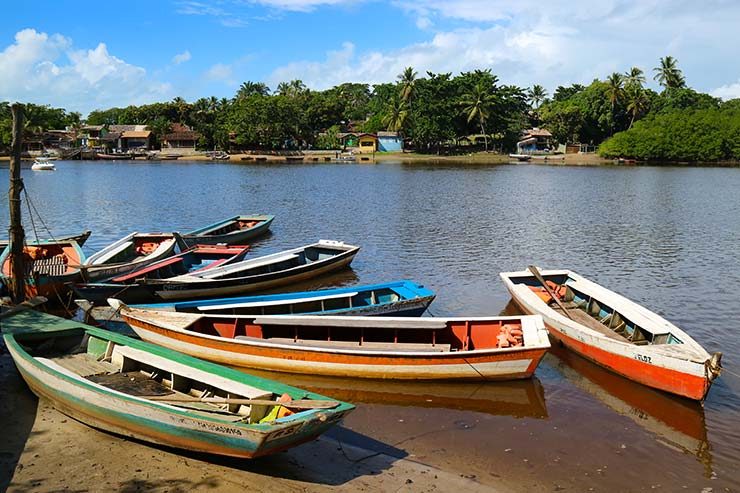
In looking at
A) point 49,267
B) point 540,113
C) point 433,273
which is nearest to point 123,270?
point 49,267

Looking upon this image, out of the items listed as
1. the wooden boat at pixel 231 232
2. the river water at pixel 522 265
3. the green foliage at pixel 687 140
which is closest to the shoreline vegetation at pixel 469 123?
→ the green foliage at pixel 687 140

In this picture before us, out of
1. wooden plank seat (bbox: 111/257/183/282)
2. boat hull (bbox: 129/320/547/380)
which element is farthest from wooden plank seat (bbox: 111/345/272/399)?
wooden plank seat (bbox: 111/257/183/282)

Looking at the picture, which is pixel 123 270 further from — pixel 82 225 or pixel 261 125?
pixel 261 125

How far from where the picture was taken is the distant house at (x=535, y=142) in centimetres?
10744

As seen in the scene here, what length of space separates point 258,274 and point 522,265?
36.6ft

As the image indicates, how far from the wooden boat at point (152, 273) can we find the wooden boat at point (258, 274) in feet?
1.45

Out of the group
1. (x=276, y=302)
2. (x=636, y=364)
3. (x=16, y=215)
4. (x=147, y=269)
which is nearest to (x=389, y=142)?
(x=147, y=269)

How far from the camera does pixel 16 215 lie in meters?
14.9

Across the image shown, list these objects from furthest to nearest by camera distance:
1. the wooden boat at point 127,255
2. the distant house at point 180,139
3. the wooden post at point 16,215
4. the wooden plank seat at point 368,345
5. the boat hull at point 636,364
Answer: the distant house at point 180,139 → the wooden boat at point 127,255 → the wooden post at point 16,215 → the wooden plank seat at point 368,345 → the boat hull at point 636,364

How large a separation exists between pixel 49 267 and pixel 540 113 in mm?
114831

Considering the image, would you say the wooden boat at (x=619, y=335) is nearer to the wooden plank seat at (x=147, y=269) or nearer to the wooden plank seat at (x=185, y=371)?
the wooden plank seat at (x=185, y=371)

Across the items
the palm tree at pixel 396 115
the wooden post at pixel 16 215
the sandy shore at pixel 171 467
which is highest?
the palm tree at pixel 396 115

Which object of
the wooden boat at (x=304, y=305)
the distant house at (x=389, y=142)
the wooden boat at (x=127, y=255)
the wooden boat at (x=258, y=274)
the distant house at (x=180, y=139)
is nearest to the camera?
the wooden boat at (x=304, y=305)

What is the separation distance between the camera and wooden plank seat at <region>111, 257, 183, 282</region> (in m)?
17.9
